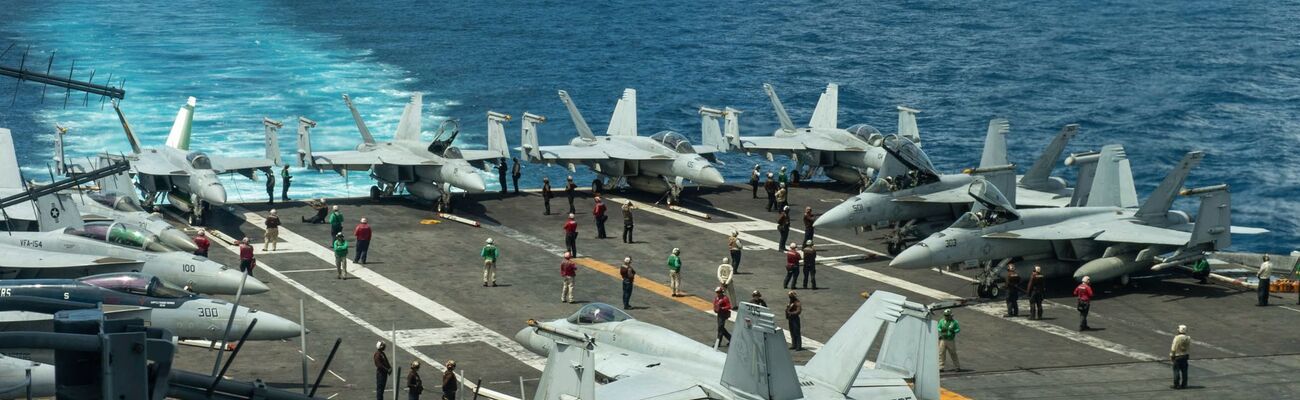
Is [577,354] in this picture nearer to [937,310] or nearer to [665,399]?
[665,399]

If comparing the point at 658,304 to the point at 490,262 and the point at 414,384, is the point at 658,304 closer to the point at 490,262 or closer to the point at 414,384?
the point at 490,262

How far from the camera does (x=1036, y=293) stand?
35156 millimetres

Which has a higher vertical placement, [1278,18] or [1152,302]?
[1278,18]

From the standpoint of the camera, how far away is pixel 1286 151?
69.5 meters

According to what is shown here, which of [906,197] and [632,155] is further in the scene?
[632,155]

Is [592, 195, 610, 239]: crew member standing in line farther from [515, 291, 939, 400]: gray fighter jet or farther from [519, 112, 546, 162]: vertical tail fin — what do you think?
[515, 291, 939, 400]: gray fighter jet

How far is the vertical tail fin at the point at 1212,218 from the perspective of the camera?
37750mm

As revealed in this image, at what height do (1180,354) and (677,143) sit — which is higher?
(677,143)

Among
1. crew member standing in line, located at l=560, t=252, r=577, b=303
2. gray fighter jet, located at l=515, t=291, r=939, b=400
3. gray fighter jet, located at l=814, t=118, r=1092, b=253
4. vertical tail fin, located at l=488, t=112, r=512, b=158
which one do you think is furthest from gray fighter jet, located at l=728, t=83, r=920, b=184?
gray fighter jet, located at l=515, t=291, r=939, b=400

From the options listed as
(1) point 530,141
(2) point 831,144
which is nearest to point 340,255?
(1) point 530,141

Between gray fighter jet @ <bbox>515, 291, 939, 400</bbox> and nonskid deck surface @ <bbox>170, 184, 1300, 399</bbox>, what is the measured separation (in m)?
3.51

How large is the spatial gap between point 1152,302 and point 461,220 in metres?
20.3

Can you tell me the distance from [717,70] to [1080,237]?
54122 millimetres

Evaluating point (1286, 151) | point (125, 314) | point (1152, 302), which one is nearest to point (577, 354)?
point (125, 314)
